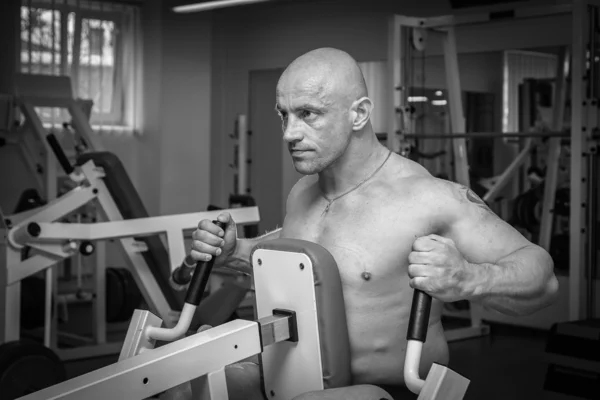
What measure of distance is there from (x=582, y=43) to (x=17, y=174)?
13.8 ft

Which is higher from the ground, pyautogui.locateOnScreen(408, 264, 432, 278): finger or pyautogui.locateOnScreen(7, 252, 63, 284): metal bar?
pyautogui.locateOnScreen(408, 264, 432, 278): finger

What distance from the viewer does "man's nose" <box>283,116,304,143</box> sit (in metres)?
1.48

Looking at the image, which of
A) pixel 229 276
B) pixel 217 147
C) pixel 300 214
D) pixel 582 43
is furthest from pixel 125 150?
pixel 300 214

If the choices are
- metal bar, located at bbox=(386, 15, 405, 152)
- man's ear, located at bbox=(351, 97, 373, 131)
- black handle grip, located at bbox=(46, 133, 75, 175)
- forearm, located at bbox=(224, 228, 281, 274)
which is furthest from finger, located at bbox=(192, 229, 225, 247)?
metal bar, located at bbox=(386, 15, 405, 152)

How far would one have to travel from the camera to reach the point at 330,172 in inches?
62.9

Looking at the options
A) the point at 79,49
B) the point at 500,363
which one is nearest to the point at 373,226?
the point at 500,363

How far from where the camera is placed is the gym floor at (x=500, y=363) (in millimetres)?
3508

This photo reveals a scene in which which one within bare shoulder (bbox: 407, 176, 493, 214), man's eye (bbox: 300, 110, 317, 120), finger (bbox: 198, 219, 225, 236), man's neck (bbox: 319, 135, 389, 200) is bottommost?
finger (bbox: 198, 219, 225, 236)

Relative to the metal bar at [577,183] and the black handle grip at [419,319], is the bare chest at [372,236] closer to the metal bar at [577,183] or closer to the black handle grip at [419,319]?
the black handle grip at [419,319]

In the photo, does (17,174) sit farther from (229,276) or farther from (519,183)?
(519,183)

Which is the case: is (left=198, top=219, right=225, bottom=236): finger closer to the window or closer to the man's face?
the man's face

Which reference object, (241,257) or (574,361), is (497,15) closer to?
(574,361)

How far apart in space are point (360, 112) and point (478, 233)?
→ 0.32m

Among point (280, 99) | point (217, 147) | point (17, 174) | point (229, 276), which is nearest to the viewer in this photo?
point (280, 99)
